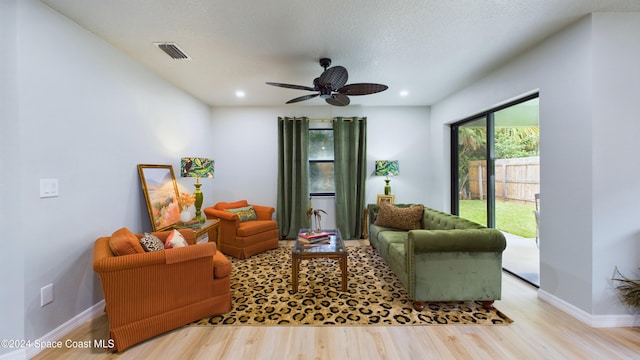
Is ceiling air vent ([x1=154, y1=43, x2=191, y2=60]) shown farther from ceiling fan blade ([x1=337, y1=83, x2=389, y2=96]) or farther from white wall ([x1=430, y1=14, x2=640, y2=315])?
white wall ([x1=430, y1=14, x2=640, y2=315])

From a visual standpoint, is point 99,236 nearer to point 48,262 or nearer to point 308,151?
point 48,262

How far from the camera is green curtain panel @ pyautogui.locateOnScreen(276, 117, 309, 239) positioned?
469 centimetres

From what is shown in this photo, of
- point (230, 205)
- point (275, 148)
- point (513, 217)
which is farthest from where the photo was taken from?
point (275, 148)

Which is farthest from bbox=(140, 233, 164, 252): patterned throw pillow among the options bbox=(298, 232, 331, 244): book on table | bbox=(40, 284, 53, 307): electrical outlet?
bbox=(298, 232, 331, 244): book on table

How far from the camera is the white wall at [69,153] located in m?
1.79

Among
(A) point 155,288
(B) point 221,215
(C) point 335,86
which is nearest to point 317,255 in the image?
(A) point 155,288

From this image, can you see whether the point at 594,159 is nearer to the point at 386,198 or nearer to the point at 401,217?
the point at 401,217

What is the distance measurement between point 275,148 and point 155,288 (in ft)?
10.7

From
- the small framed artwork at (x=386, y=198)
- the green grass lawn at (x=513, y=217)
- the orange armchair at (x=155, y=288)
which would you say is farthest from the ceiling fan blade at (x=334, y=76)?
the green grass lawn at (x=513, y=217)

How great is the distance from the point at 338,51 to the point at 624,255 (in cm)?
313

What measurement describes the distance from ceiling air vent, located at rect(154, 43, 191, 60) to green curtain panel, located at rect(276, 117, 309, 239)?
82.8 inches

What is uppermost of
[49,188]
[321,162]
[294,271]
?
[321,162]

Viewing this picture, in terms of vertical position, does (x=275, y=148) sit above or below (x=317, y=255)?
above

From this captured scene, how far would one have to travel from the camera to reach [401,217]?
3592 millimetres
